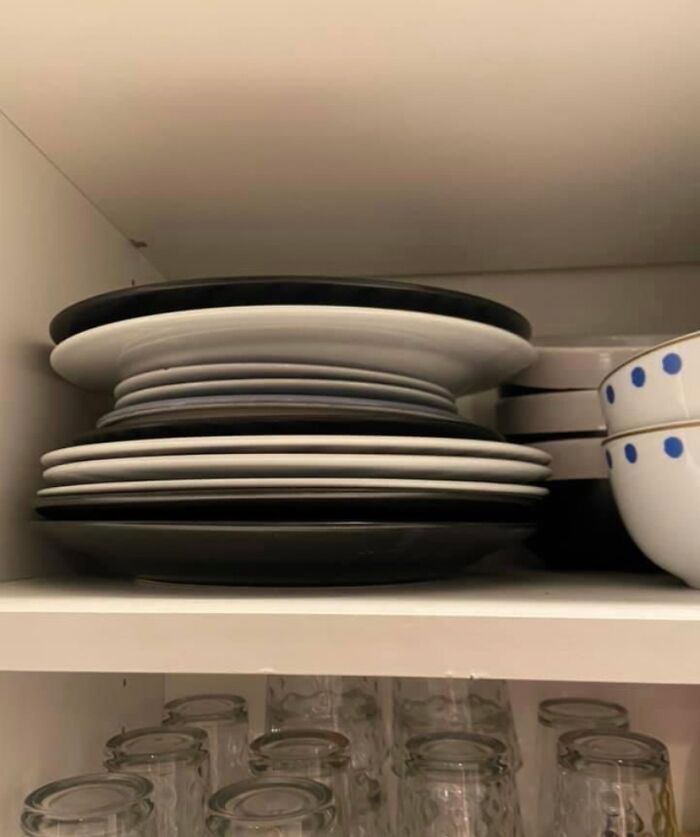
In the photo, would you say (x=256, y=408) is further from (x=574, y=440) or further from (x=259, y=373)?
(x=574, y=440)

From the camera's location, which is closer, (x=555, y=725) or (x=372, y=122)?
(x=372, y=122)

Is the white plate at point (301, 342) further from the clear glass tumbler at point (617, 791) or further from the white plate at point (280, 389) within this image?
the clear glass tumbler at point (617, 791)

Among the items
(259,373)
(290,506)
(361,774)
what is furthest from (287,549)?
(361,774)

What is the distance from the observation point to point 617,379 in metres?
0.54

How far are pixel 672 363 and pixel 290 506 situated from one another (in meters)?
0.21

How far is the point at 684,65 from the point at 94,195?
421 millimetres

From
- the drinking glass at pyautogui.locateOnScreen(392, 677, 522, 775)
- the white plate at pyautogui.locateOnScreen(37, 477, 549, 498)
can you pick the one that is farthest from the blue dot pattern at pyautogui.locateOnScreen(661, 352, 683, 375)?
the drinking glass at pyautogui.locateOnScreen(392, 677, 522, 775)

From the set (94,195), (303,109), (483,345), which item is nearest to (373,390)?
(483,345)

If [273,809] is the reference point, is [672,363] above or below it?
above

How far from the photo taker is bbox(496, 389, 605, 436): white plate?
710 mm

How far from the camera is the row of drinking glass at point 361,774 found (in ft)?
1.73

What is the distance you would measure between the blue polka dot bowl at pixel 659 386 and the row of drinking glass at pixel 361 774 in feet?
0.74

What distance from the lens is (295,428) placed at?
52 centimetres

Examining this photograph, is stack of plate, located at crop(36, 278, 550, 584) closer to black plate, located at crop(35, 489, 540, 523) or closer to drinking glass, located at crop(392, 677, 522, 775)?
black plate, located at crop(35, 489, 540, 523)
